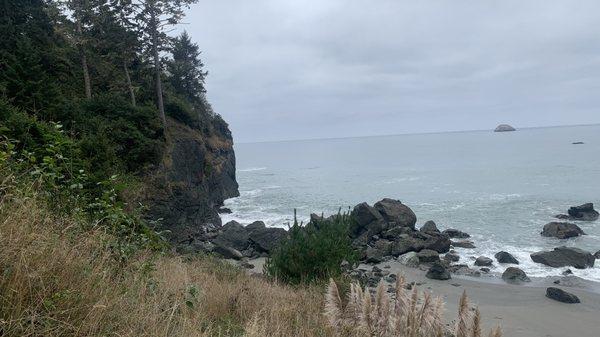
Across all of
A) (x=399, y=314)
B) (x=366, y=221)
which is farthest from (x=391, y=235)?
(x=399, y=314)

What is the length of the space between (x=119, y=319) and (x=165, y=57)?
32.6 metres

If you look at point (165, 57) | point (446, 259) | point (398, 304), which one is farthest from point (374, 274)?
point (165, 57)

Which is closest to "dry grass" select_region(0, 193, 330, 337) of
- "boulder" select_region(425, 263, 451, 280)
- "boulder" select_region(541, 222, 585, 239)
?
"boulder" select_region(425, 263, 451, 280)

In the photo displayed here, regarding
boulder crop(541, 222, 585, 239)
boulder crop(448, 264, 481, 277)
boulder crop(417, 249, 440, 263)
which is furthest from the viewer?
boulder crop(541, 222, 585, 239)

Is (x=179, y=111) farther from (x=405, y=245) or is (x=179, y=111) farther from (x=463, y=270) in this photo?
(x=463, y=270)

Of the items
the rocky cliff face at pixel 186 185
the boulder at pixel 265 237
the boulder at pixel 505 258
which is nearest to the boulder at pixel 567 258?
the boulder at pixel 505 258

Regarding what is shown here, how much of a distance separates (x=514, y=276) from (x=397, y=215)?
1223cm

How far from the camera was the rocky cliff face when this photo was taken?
79.0 feet

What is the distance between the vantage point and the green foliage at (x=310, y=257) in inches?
475

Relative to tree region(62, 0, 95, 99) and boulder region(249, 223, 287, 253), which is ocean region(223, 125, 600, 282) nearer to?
boulder region(249, 223, 287, 253)

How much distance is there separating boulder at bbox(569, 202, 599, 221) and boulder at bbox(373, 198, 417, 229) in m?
14.5

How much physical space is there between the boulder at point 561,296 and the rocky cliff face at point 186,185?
684 inches

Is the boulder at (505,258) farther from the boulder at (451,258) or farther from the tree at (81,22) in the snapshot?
the tree at (81,22)

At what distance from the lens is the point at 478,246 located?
28906 millimetres
